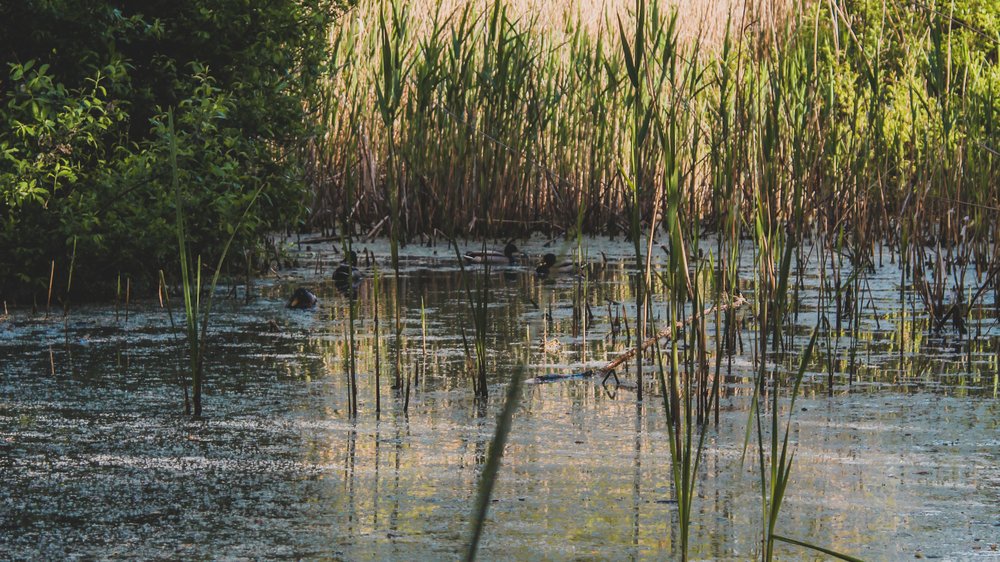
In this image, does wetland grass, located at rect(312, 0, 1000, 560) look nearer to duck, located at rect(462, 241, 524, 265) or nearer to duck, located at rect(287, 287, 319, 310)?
duck, located at rect(462, 241, 524, 265)

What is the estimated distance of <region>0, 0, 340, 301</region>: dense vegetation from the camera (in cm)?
525

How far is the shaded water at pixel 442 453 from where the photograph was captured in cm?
237

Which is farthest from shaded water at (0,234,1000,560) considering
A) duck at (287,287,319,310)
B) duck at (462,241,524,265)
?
duck at (462,241,524,265)

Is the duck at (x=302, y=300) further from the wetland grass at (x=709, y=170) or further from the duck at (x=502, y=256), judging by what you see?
the duck at (x=502, y=256)

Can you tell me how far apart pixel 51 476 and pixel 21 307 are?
288 cm

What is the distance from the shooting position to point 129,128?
5.93 meters

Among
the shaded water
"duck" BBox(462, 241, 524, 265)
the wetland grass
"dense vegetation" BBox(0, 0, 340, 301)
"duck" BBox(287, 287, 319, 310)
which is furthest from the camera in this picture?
"duck" BBox(462, 241, 524, 265)

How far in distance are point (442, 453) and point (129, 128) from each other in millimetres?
3463

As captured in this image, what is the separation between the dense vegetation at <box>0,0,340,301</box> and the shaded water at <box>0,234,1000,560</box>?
25.0 inches

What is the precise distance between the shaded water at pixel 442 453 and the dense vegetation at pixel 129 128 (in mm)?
635

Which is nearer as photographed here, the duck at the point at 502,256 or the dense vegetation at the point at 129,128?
the dense vegetation at the point at 129,128

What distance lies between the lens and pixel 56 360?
4.16 metres

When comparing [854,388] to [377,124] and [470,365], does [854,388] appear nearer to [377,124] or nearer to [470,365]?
[470,365]

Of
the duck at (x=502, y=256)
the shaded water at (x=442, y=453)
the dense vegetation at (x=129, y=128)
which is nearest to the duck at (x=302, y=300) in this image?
the dense vegetation at (x=129, y=128)
